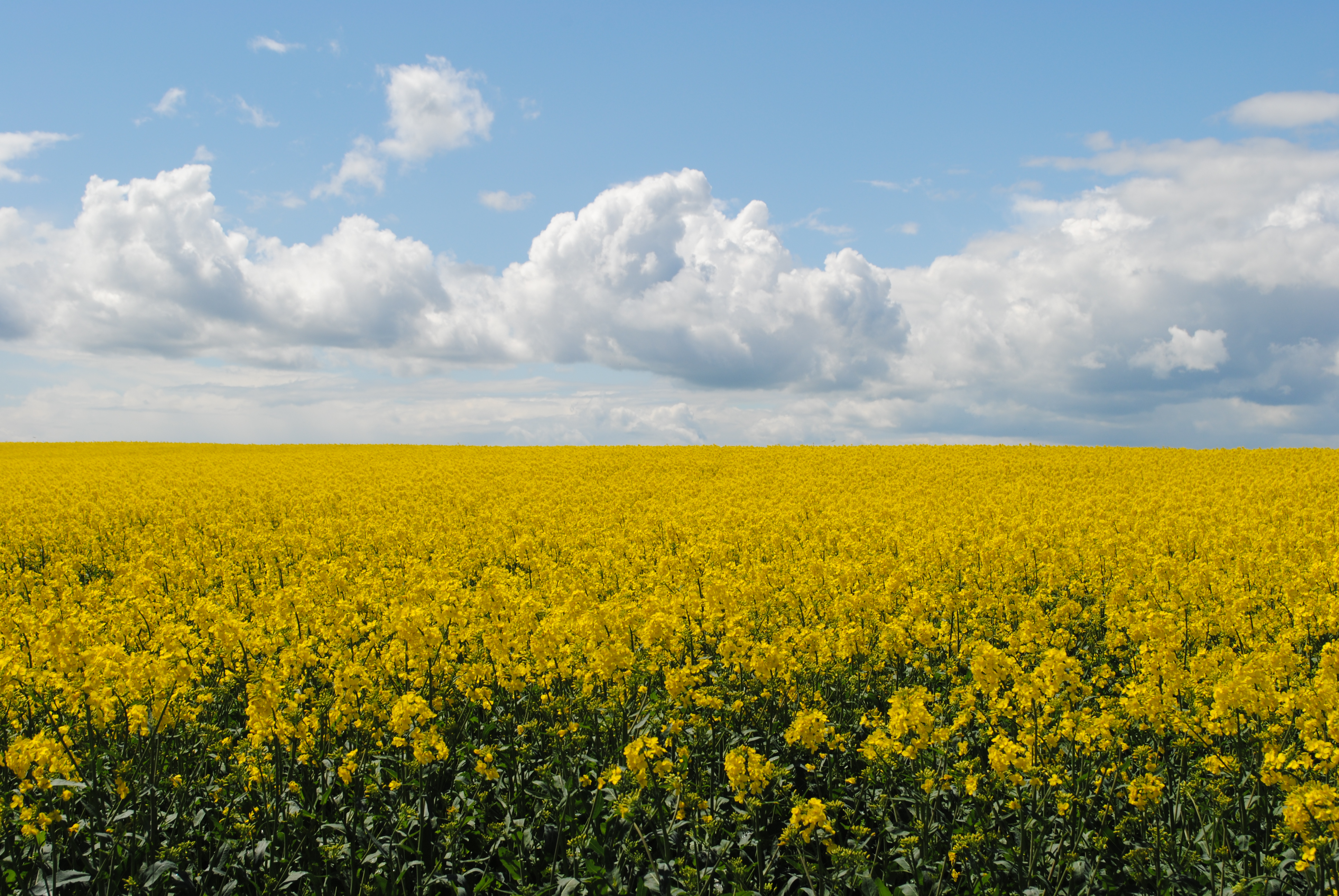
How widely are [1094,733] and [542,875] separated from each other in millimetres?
4512

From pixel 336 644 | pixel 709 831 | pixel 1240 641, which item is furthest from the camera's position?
pixel 1240 641

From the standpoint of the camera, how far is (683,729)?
688cm

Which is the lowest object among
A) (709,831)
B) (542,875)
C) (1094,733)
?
(542,875)

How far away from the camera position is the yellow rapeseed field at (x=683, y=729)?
557cm

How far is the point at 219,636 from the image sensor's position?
773 cm

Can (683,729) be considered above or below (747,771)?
below

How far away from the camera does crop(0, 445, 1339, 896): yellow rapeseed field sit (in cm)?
557

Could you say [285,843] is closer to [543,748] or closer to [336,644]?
[543,748]

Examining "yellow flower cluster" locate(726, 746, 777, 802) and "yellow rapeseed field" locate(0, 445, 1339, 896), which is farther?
"yellow rapeseed field" locate(0, 445, 1339, 896)

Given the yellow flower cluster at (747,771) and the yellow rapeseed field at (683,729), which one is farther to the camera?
the yellow rapeseed field at (683,729)

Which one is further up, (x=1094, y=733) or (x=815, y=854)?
(x=1094, y=733)

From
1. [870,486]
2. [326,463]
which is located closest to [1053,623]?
[870,486]

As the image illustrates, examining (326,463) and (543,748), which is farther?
(326,463)

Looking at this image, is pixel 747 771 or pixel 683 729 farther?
pixel 683 729
